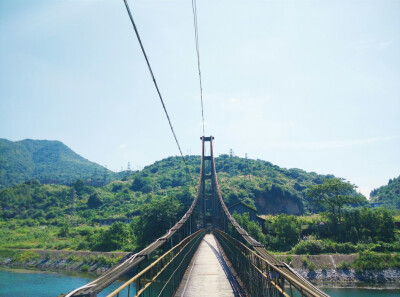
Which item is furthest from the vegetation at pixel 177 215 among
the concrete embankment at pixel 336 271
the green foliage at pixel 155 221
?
the concrete embankment at pixel 336 271

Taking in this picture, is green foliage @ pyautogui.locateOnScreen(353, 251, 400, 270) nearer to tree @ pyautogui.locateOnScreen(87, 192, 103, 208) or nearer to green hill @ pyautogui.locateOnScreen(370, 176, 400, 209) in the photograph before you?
tree @ pyautogui.locateOnScreen(87, 192, 103, 208)

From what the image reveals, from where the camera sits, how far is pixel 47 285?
22.6 m

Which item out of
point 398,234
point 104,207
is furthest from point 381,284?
point 104,207

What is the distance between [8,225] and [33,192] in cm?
2326

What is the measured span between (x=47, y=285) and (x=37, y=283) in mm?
1543

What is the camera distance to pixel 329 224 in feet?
105

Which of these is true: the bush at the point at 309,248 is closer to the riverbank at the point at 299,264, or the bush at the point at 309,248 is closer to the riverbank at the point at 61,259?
the riverbank at the point at 299,264

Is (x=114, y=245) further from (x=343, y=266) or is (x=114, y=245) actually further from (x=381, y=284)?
(x=381, y=284)

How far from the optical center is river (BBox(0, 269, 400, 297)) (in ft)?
65.0

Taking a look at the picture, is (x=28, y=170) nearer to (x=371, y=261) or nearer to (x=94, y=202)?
(x=94, y=202)

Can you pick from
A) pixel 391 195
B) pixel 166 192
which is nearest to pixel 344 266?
pixel 166 192

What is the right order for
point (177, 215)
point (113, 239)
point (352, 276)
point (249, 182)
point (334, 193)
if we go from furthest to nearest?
point (249, 182) → point (334, 193) → point (113, 239) → point (177, 215) → point (352, 276)

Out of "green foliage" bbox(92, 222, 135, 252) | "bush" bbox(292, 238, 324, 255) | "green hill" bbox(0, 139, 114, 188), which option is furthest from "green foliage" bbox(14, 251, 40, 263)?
"green hill" bbox(0, 139, 114, 188)

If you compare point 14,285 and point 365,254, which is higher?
point 365,254
